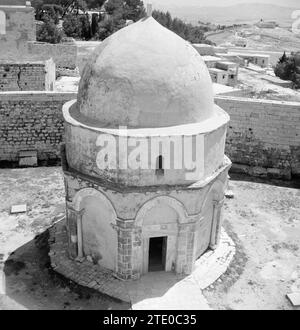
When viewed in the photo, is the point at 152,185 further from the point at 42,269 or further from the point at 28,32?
the point at 28,32

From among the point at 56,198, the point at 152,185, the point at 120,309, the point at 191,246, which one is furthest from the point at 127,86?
the point at 56,198

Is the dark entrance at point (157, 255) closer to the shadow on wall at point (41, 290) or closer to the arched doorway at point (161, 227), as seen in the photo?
the arched doorway at point (161, 227)

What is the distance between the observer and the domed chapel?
23.1ft

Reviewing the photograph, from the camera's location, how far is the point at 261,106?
41.8 ft

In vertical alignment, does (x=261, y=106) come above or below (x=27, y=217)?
above

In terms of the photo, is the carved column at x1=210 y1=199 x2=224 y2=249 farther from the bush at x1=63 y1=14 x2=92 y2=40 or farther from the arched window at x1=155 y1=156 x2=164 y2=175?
the bush at x1=63 y1=14 x2=92 y2=40

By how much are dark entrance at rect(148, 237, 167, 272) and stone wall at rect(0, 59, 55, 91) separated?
9.41 m

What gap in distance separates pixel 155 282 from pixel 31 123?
7.49 m

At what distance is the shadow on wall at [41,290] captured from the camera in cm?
750

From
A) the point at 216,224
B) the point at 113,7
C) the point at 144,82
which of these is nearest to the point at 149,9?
the point at 144,82

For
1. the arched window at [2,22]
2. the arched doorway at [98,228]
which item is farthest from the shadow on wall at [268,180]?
the arched window at [2,22]

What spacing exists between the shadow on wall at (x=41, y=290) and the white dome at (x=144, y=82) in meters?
3.26

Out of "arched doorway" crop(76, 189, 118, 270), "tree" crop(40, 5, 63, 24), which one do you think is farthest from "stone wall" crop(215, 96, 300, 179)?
"tree" crop(40, 5, 63, 24)

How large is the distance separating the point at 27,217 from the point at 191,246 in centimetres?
469
